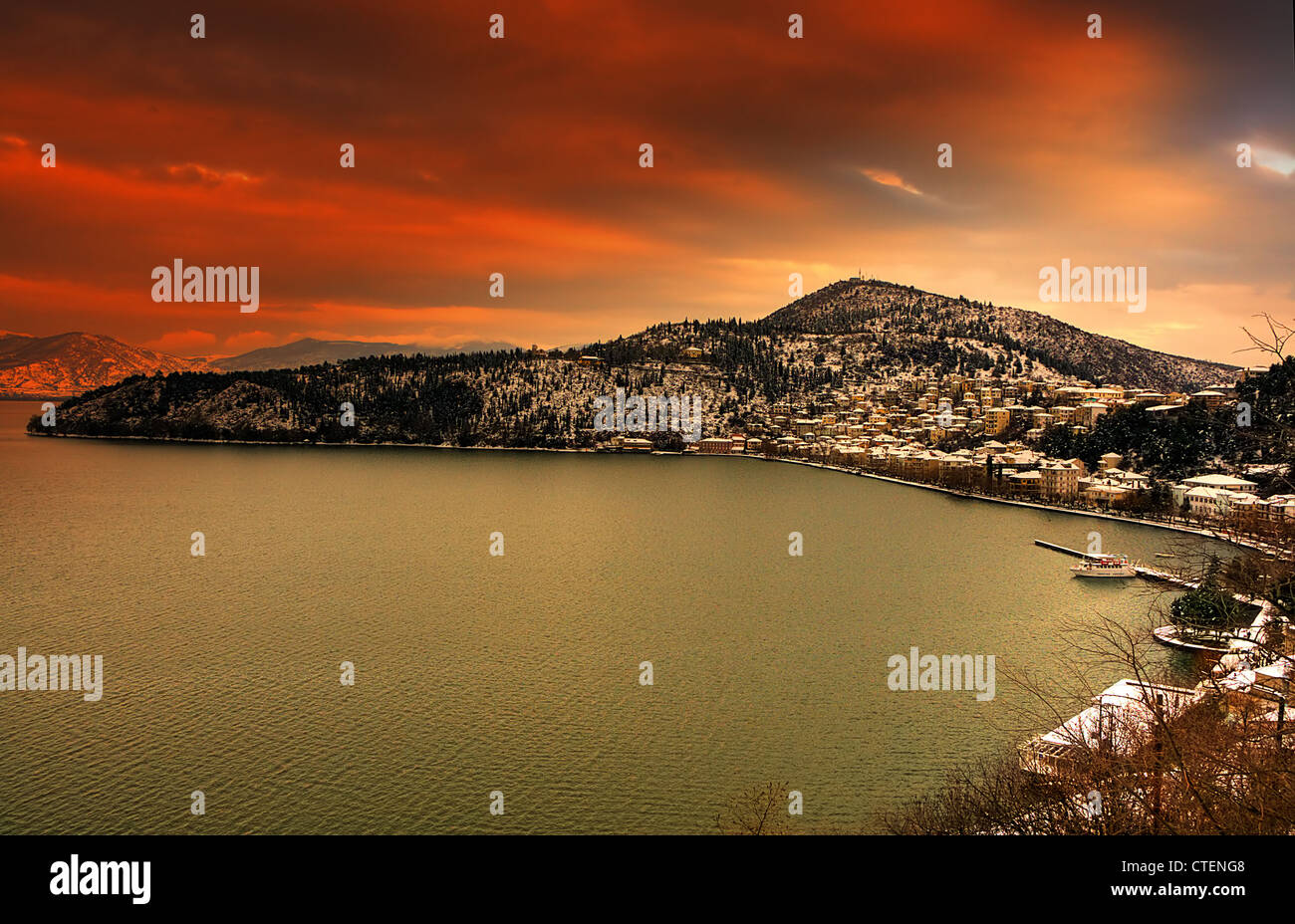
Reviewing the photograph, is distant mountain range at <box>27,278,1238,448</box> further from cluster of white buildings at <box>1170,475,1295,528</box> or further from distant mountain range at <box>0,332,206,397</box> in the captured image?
cluster of white buildings at <box>1170,475,1295,528</box>

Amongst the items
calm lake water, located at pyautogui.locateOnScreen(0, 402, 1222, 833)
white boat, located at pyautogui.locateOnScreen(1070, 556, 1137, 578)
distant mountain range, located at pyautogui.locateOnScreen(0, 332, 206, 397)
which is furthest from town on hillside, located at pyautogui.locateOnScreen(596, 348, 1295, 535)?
distant mountain range, located at pyautogui.locateOnScreen(0, 332, 206, 397)

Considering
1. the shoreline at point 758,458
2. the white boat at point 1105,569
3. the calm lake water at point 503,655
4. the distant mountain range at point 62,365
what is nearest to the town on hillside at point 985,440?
the shoreline at point 758,458

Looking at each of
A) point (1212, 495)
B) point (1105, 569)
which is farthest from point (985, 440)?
point (1105, 569)

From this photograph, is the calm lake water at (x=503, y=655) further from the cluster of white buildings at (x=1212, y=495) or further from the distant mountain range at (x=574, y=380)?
the distant mountain range at (x=574, y=380)

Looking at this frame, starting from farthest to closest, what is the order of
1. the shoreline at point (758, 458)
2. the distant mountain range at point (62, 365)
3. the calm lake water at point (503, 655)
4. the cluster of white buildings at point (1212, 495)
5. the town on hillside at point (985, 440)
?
the distant mountain range at point (62, 365) < the town on hillside at point (985, 440) < the shoreline at point (758, 458) < the cluster of white buildings at point (1212, 495) < the calm lake water at point (503, 655)

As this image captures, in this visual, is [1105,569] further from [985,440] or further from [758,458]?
[758,458]

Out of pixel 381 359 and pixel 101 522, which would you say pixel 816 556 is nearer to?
pixel 101 522

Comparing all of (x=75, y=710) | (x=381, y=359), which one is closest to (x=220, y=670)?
(x=75, y=710)
